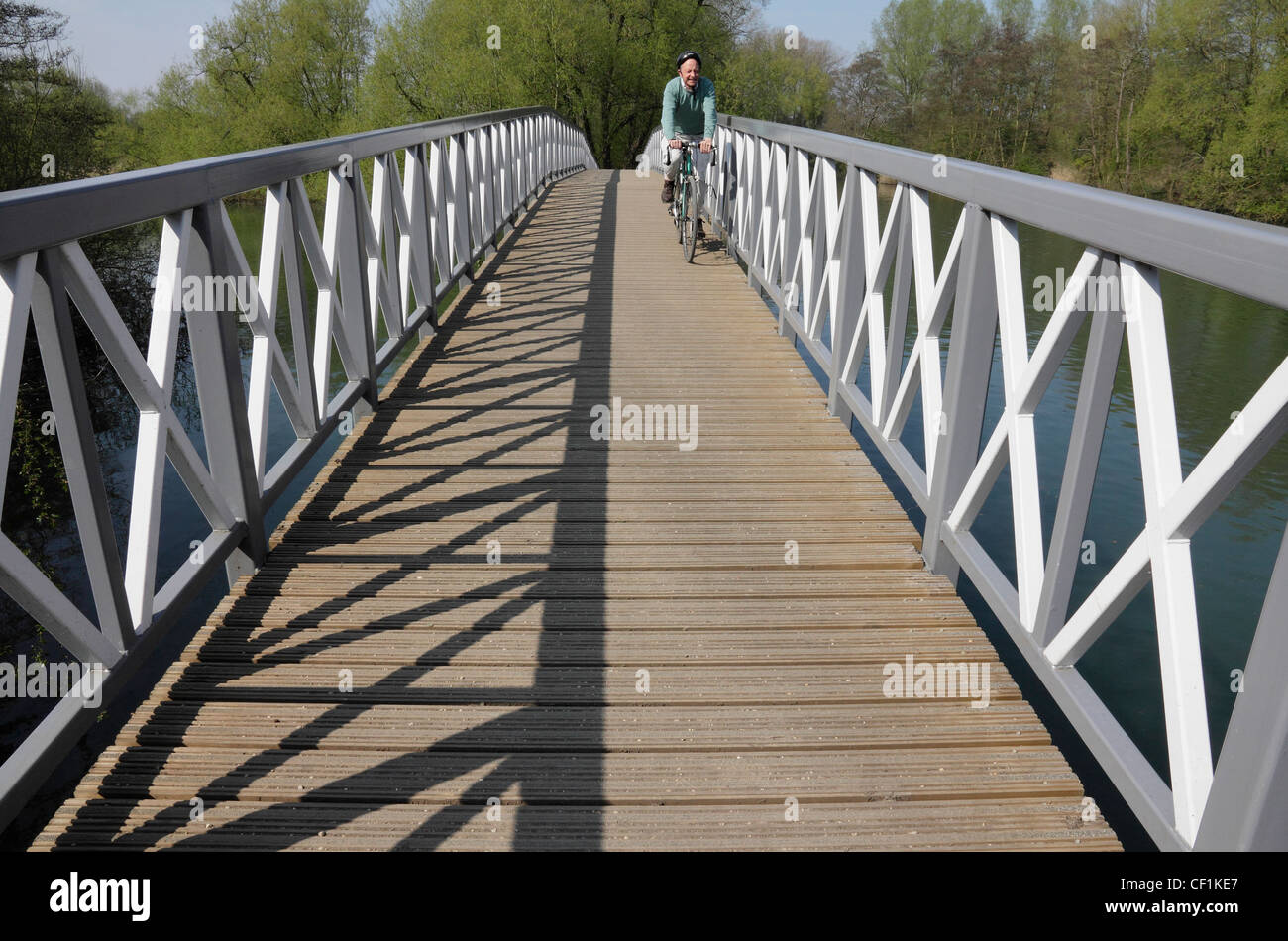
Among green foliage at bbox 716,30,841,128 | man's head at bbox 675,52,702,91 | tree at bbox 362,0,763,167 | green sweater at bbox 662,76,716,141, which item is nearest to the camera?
man's head at bbox 675,52,702,91

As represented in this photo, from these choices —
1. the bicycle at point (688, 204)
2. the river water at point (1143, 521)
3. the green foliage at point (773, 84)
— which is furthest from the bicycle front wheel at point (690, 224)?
the green foliage at point (773, 84)

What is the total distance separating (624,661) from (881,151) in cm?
220

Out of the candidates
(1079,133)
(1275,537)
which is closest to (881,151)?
(1275,537)

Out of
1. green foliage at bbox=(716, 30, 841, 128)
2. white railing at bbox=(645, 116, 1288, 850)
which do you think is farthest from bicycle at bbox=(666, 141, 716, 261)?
green foliage at bbox=(716, 30, 841, 128)

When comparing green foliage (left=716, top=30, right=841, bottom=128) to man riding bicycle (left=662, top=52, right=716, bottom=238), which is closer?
man riding bicycle (left=662, top=52, right=716, bottom=238)

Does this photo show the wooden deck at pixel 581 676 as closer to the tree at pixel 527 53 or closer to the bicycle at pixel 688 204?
the bicycle at pixel 688 204

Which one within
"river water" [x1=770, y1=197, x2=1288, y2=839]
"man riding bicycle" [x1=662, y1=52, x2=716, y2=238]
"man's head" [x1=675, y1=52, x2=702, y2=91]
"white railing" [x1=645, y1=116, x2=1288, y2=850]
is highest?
"man's head" [x1=675, y1=52, x2=702, y2=91]

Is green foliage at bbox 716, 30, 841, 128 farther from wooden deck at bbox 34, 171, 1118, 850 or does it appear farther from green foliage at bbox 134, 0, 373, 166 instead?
wooden deck at bbox 34, 171, 1118, 850

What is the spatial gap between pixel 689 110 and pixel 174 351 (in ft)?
20.6

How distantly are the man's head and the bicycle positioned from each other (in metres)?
0.45

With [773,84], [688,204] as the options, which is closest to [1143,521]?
[688,204]

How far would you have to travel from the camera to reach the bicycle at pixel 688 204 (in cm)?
792

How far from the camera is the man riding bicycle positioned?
288 inches

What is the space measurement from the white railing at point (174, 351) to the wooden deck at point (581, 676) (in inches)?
9.4
